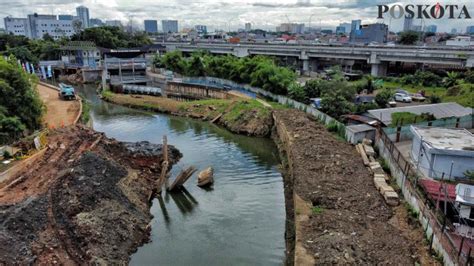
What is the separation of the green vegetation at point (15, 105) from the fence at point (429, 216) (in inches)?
1091

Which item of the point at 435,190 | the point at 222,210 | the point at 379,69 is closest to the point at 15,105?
the point at 222,210

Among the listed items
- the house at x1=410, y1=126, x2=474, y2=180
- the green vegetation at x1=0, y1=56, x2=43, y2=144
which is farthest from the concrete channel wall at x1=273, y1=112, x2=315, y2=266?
the green vegetation at x1=0, y1=56, x2=43, y2=144

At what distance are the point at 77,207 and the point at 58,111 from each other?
92.3 ft

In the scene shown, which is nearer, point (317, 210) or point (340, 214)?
point (340, 214)

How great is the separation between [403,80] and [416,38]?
55522 mm

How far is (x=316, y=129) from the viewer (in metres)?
33.7

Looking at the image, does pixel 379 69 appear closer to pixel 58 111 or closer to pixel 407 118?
pixel 407 118

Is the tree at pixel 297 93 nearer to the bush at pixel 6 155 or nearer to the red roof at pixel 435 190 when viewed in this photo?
the red roof at pixel 435 190

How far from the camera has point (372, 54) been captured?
63188 millimetres

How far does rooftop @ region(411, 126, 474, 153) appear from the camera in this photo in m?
21.2

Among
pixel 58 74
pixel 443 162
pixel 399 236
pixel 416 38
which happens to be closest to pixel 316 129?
pixel 443 162

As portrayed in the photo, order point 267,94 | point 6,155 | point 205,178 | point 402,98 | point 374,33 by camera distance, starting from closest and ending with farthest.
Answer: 1. point 6,155
2. point 205,178
3. point 402,98
4. point 267,94
5. point 374,33

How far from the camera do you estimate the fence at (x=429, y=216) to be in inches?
530

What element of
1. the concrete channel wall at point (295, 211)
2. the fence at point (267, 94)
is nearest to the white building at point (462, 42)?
the fence at point (267, 94)
